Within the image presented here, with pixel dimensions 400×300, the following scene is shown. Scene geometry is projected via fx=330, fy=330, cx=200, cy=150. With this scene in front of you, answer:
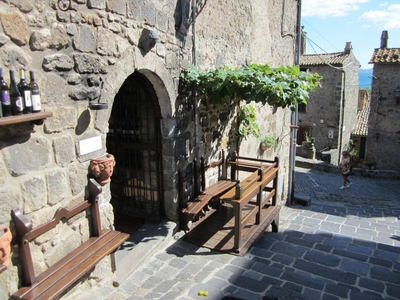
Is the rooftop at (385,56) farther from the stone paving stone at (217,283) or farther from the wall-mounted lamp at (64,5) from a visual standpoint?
the wall-mounted lamp at (64,5)

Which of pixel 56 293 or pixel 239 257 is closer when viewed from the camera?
pixel 56 293

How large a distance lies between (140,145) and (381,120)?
14243 millimetres

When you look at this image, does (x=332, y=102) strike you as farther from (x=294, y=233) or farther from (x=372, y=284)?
(x=372, y=284)

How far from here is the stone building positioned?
91.7 inches

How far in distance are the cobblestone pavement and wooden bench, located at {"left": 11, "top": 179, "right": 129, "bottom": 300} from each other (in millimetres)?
435

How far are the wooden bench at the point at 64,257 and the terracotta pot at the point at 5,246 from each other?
105mm

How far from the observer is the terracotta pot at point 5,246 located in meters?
2.10

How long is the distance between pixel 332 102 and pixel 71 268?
59.6 ft

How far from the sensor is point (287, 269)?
13.1 ft

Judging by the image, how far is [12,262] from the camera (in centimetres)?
229

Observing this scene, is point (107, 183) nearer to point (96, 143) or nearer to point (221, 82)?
point (96, 143)

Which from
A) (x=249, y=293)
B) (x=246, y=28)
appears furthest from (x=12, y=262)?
(x=246, y=28)

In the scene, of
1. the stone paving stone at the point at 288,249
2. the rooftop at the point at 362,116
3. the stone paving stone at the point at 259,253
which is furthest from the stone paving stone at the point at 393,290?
the rooftop at the point at 362,116

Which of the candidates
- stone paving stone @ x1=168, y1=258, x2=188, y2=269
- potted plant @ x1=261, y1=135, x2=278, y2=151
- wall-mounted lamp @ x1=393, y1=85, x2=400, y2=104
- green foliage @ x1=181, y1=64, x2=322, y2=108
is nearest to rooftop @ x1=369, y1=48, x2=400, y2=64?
wall-mounted lamp @ x1=393, y1=85, x2=400, y2=104
